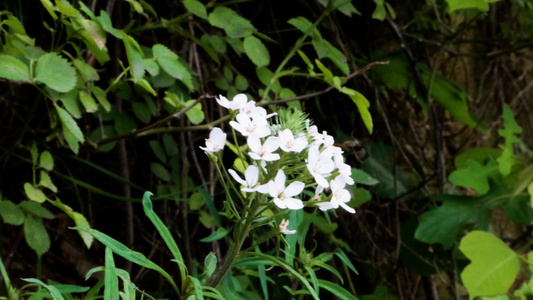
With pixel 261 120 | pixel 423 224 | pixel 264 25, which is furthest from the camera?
pixel 264 25

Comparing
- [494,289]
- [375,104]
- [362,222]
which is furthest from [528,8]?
[494,289]

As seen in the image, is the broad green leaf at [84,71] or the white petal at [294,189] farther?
the broad green leaf at [84,71]

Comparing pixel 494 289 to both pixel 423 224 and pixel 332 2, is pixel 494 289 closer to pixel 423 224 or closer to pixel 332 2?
pixel 423 224

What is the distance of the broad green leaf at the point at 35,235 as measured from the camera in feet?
3.58

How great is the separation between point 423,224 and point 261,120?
0.98 metres

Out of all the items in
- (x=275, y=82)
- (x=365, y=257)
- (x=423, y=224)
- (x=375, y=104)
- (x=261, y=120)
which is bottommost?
(x=365, y=257)

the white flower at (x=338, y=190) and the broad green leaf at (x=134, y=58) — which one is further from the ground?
the broad green leaf at (x=134, y=58)

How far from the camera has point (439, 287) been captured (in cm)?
196

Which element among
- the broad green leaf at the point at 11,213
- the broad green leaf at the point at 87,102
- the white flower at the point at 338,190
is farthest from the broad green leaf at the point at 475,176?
the broad green leaf at the point at 11,213

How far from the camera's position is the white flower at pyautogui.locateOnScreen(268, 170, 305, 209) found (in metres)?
0.70

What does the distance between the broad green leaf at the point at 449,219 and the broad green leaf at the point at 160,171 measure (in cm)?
71

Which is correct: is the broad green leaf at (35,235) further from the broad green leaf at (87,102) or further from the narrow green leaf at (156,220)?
the narrow green leaf at (156,220)

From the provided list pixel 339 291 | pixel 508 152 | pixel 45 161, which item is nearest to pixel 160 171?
pixel 45 161

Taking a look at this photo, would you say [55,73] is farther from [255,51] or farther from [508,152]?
[508,152]
